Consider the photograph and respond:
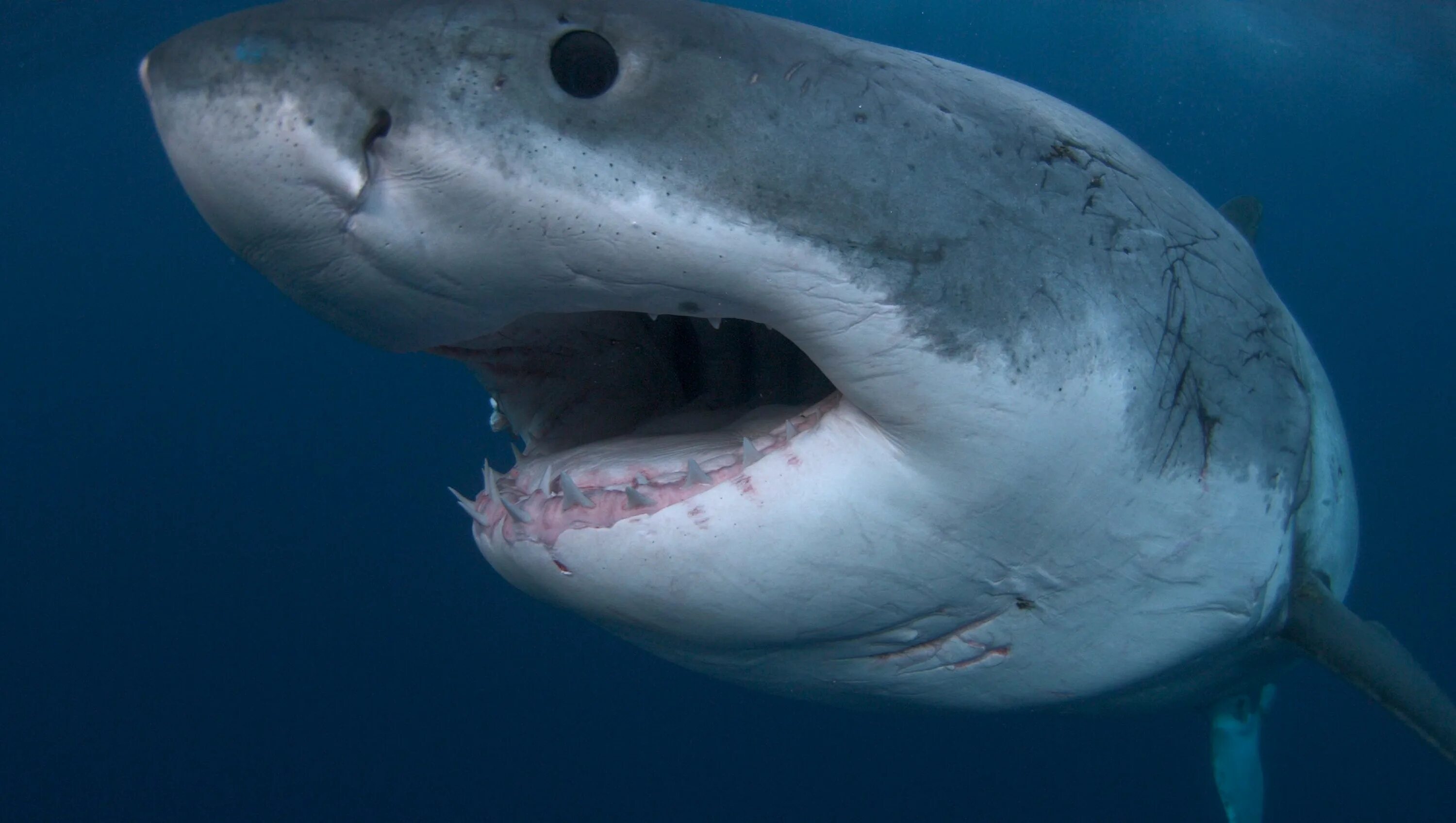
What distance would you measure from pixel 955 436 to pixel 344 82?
1.09m

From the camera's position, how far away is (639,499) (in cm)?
148

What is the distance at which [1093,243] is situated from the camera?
1.58 m

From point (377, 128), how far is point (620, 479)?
2.48 ft

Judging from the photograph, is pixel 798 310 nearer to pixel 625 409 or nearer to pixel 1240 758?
pixel 625 409

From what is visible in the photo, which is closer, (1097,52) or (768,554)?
(768,554)

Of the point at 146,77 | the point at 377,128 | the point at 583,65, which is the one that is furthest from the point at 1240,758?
the point at 146,77

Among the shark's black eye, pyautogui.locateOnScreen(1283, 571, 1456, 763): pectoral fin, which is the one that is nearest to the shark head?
the shark's black eye

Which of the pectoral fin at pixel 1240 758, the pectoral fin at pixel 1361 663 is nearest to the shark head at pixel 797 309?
the pectoral fin at pixel 1361 663

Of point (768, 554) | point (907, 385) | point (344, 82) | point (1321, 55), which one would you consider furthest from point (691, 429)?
point (1321, 55)

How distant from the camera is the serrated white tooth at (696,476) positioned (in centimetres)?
148

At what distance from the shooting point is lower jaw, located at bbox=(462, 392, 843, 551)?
4.88 ft

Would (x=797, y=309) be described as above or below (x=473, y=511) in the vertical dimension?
above

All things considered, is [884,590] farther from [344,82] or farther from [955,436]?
[344,82]

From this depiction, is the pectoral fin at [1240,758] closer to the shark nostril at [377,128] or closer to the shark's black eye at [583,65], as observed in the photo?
the shark's black eye at [583,65]
